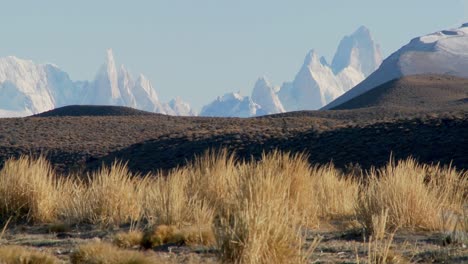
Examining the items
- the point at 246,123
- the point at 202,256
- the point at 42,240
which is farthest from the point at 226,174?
the point at 246,123

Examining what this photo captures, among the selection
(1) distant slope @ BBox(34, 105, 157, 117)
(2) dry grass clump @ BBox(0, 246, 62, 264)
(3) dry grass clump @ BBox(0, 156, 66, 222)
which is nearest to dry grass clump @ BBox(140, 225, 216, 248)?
(2) dry grass clump @ BBox(0, 246, 62, 264)

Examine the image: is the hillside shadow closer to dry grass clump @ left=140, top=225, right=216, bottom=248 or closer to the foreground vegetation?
the foreground vegetation

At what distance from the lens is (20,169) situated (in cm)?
1148

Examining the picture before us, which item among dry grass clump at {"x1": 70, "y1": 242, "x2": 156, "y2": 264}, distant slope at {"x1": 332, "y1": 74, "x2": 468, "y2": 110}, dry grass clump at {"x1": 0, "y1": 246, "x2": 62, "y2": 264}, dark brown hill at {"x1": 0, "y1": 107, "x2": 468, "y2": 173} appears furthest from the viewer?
distant slope at {"x1": 332, "y1": 74, "x2": 468, "y2": 110}

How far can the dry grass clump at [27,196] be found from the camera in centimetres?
1109

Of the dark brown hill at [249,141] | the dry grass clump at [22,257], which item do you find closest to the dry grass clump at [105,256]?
the dry grass clump at [22,257]

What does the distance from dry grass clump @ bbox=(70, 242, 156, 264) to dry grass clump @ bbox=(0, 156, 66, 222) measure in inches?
171

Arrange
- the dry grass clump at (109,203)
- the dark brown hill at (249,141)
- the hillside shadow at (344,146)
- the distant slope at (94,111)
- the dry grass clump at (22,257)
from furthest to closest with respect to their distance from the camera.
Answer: the distant slope at (94,111) < the dark brown hill at (249,141) < the hillside shadow at (344,146) < the dry grass clump at (109,203) < the dry grass clump at (22,257)

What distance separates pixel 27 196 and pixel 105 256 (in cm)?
512

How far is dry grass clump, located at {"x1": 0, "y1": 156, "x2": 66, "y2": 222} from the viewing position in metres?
11.1

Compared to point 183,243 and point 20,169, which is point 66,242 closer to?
point 183,243

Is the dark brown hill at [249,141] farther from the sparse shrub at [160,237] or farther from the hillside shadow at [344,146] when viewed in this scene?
the sparse shrub at [160,237]

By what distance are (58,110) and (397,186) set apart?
88.9m

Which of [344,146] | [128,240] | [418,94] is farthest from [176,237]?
[418,94]
